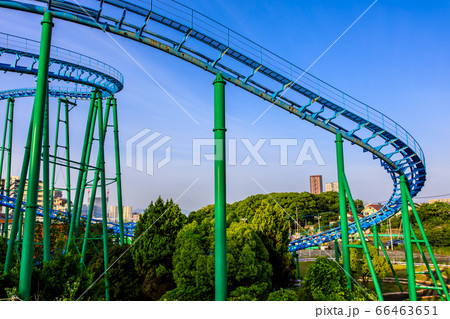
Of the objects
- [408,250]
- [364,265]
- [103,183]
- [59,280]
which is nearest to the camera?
[59,280]

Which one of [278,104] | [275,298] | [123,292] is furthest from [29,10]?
[123,292]

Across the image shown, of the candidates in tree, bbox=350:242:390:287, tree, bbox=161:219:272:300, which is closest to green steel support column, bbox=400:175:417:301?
tree, bbox=161:219:272:300

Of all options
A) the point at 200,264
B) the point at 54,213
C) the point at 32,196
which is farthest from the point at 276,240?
the point at 54,213

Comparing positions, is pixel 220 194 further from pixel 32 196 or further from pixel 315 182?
pixel 315 182

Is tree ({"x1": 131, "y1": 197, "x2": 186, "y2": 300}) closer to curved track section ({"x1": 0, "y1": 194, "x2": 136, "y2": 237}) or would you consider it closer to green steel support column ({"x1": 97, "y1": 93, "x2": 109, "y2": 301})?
green steel support column ({"x1": 97, "y1": 93, "x2": 109, "y2": 301})

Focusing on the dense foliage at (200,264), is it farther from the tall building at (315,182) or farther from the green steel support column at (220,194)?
the tall building at (315,182)
